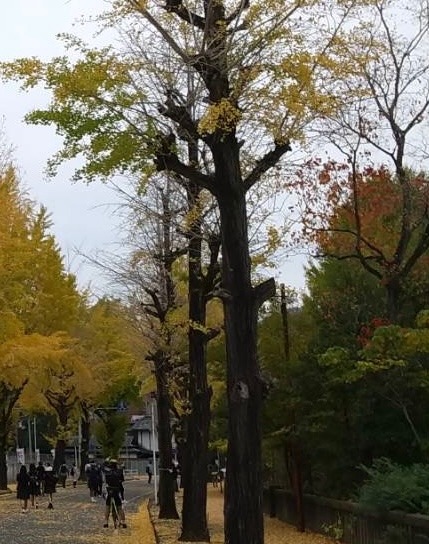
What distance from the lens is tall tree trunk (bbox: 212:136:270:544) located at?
10.5m

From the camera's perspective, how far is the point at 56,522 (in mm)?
23969

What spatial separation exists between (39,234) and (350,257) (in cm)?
1389

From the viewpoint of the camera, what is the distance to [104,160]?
11328mm

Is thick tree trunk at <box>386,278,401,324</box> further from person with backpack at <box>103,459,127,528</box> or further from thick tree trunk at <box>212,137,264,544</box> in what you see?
thick tree trunk at <box>212,137,264,544</box>

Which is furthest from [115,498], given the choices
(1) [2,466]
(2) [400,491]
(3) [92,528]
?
(1) [2,466]

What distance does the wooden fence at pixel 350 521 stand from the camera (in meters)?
13.3

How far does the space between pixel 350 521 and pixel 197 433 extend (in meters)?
3.29

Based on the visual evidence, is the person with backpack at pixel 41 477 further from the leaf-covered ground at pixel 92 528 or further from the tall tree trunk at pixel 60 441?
the tall tree trunk at pixel 60 441

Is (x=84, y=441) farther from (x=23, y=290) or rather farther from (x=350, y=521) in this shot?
(x=350, y=521)

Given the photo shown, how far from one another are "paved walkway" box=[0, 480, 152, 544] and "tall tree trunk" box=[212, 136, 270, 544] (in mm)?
8300

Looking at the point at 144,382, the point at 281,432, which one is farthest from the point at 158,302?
the point at 144,382

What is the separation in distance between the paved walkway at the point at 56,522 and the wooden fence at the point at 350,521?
434 cm

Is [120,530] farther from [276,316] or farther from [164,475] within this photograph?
[276,316]

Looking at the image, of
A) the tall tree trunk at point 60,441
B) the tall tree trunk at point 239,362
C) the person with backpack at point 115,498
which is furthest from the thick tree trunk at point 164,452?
the tall tree trunk at point 60,441
